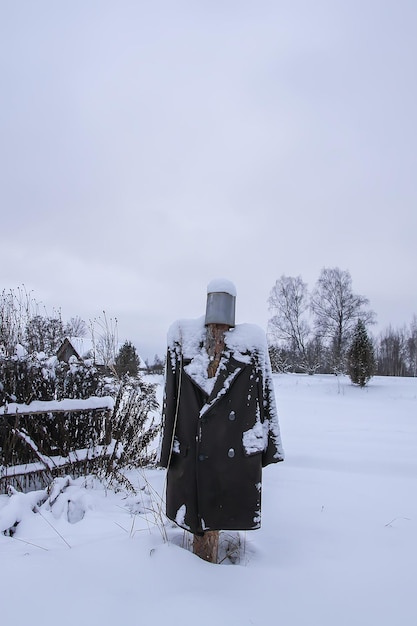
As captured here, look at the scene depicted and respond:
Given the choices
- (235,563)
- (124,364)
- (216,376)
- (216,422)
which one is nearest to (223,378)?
(216,376)

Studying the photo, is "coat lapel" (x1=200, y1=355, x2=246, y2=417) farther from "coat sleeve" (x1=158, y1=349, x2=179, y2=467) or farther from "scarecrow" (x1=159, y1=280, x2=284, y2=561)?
"coat sleeve" (x1=158, y1=349, x2=179, y2=467)

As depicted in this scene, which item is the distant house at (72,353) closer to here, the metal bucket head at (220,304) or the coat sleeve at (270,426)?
the metal bucket head at (220,304)

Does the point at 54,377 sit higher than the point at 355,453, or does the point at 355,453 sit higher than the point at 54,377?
the point at 54,377

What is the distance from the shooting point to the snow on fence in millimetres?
3494

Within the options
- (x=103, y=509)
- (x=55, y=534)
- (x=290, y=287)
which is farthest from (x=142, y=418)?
(x=290, y=287)

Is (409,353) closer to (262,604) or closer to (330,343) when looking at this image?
(330,343)

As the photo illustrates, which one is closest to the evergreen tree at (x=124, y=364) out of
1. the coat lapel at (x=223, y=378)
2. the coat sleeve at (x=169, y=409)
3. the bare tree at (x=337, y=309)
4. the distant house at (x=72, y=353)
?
the distant house at (x=72, y=353)

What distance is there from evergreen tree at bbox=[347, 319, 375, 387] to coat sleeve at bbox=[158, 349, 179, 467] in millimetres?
18930

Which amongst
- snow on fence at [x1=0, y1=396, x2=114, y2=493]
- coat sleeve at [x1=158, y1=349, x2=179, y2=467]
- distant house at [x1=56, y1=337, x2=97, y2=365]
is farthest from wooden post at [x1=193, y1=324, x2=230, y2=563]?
distant house at [x1=56, y1=337, x2=97, y2=365]

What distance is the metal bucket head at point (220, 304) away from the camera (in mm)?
2201

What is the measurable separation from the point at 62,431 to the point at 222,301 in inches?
107

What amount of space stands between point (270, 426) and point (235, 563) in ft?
2.98

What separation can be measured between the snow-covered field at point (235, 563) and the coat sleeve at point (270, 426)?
61 centimetres

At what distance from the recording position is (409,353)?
153ft
